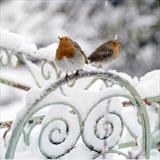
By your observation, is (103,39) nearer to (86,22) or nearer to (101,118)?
(86,22)

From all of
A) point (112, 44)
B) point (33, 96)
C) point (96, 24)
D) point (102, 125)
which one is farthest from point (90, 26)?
point (33, 96)

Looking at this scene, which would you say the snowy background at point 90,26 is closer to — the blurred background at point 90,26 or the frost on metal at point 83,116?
the blurred background at point 90,26

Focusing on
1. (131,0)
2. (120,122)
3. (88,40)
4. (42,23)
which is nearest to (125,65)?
(131,0)

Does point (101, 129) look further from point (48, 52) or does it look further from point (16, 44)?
point (16, 44)

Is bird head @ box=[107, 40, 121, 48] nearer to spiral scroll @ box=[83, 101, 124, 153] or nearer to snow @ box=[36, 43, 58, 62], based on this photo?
snow @ box=[36, 43, 58, 62]

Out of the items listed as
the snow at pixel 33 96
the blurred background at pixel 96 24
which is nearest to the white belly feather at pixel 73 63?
the snow at pixel 33 96
